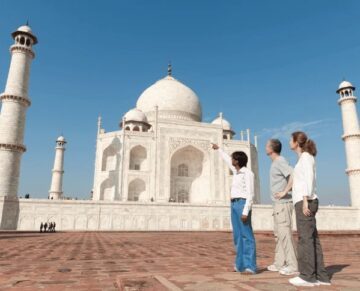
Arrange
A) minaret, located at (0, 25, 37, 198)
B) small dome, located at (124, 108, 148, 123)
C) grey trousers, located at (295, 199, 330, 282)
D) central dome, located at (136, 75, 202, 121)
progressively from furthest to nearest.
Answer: central dome, located at (136, 75, 202, 121) → small dome, located at (124, 108, 148, 123) → minaret, located at (0, 25, 37, 198) → grey trousers, located at (295, 199, 330, 282)

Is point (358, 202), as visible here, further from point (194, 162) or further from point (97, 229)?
point (97, 229)

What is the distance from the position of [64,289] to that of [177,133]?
23.9 m

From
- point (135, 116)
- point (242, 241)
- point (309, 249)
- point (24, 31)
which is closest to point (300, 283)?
point (309, 249)

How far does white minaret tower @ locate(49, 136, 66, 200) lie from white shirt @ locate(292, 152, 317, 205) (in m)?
30.2

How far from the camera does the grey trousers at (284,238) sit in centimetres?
314

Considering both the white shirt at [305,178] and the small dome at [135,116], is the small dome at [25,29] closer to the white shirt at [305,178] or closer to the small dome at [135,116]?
the small dome at [135,116]

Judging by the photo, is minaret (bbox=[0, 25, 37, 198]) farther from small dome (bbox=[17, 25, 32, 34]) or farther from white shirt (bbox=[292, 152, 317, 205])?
white shirt (bbox=[292, 152, 317, 205])

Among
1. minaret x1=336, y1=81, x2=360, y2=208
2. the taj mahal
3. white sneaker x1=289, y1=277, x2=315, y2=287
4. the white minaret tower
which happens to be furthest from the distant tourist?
the white minaret tower

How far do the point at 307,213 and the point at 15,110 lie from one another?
63.4 ft

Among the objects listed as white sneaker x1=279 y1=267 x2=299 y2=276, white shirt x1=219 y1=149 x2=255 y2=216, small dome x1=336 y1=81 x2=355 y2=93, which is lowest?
white sneaker x1=279 y1=267 x2=299 y2=276

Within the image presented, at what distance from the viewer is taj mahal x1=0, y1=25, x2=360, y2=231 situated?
1777cm

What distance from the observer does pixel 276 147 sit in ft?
11.7

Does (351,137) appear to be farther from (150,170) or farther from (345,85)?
(150,170)

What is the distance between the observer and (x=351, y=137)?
24.0 metres
